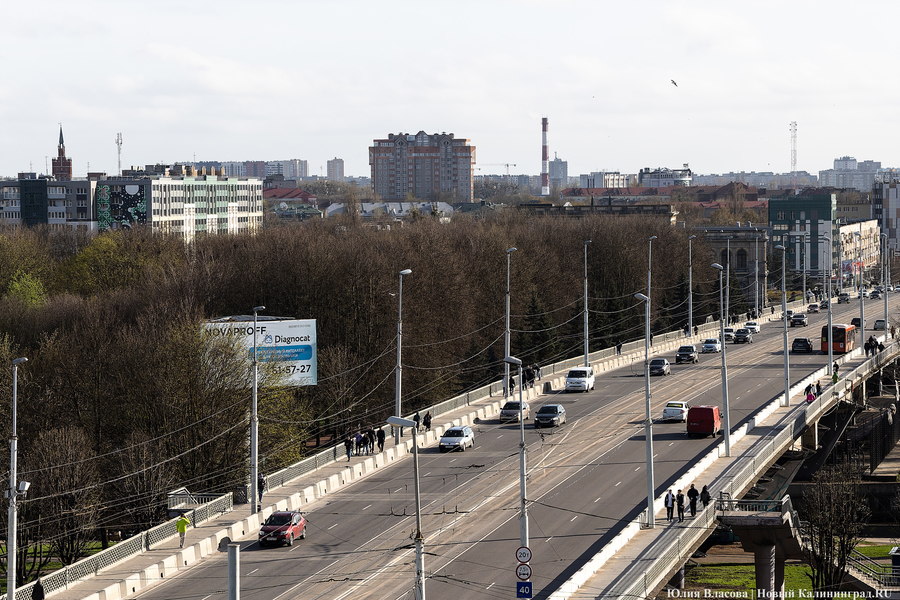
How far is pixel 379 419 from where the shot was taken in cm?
7238

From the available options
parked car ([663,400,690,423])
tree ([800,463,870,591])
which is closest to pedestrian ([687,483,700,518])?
tree ([800,463,870,591])

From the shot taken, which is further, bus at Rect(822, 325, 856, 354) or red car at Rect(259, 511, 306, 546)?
bus at Rect(822, 325, 856, 354)

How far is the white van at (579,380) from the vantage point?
239ft

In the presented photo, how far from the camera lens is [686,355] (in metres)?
86.4

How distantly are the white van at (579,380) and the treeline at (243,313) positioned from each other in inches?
375

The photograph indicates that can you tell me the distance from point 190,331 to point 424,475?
57.8ft

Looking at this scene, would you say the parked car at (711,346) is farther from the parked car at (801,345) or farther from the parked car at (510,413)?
the parked car at (510,413)

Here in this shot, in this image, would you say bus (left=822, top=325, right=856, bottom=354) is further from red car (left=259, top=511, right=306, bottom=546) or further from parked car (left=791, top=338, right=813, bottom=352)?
red car (left=259, top=511, right=306, bottom=546)

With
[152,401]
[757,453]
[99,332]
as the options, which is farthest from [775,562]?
[99,332]

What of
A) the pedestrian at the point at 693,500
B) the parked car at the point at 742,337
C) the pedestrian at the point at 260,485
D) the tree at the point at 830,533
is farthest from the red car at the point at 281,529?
the parked car at the point at 742,337

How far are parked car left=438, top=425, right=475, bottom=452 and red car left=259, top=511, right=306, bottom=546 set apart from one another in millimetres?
15423

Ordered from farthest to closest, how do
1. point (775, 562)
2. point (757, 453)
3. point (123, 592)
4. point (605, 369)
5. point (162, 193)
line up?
1. point (162, 193)
2. point (605, 369)
3. point (757, 453)
4. point (775, 562)
5. point (123, 592)

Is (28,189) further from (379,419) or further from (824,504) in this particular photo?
(824,504)

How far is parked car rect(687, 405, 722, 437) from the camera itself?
57.6 m
